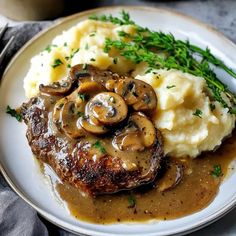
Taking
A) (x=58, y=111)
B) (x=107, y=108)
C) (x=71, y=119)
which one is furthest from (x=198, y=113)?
(x=58, y=111)

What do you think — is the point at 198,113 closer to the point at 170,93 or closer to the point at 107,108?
the point at 170,93

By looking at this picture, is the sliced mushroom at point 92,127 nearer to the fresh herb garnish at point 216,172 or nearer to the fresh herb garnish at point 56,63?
the fresh herb garnish at point 56,63

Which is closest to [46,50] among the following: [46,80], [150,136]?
[46,80]

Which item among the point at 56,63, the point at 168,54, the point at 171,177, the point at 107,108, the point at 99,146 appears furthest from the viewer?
the point at 168,54

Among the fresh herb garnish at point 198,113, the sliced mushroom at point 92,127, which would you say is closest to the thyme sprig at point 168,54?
the fresh herb garnish at point 198,113

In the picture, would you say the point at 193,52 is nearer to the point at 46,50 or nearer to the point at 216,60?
the point at 216,60

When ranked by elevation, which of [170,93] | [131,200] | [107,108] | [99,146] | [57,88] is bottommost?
[131,200]
